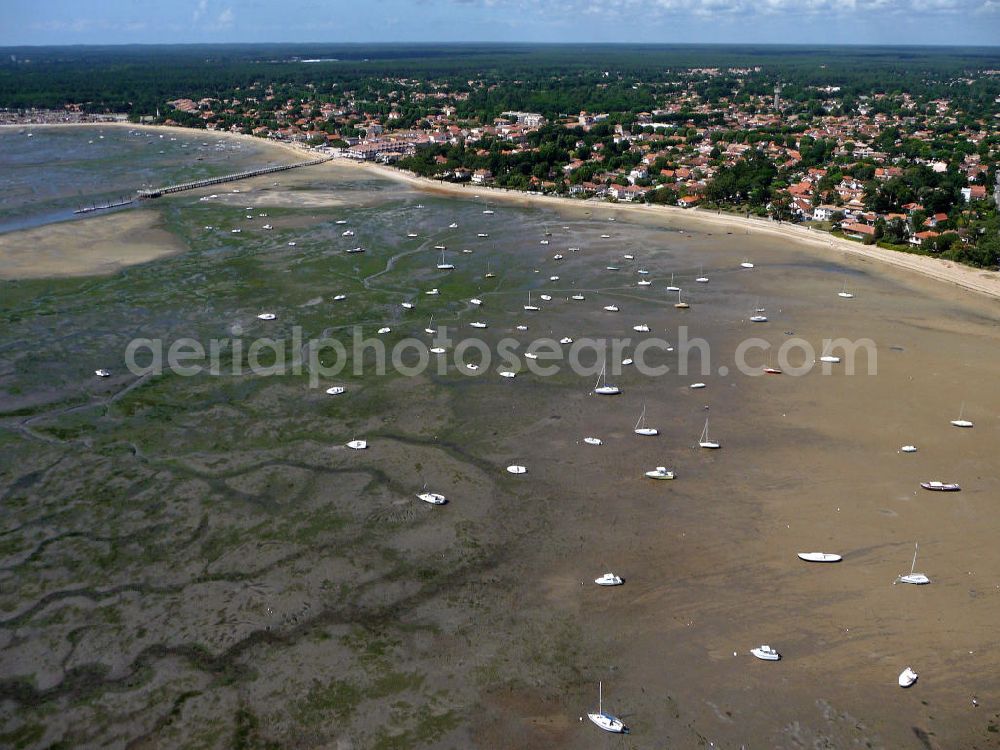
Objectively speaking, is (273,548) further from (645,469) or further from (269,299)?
(269,299)

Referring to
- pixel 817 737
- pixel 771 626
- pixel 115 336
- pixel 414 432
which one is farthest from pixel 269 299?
pixel 817 737

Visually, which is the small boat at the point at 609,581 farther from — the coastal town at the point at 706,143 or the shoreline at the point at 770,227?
the coastal town at the point at 706,143

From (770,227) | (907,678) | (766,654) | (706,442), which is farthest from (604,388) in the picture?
(770,227)

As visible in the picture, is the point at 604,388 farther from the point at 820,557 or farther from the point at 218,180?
the point at 218,180

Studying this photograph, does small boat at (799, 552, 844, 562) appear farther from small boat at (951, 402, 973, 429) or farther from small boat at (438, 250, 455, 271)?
small boat at (438, 250, 455, 271)

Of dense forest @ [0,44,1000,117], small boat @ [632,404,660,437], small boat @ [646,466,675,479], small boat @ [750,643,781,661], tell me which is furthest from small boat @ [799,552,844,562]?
dense forest @ [0,44,1000,117]

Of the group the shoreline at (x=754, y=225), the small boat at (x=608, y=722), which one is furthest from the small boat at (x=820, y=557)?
the shoreline at (x=754, y=225)
